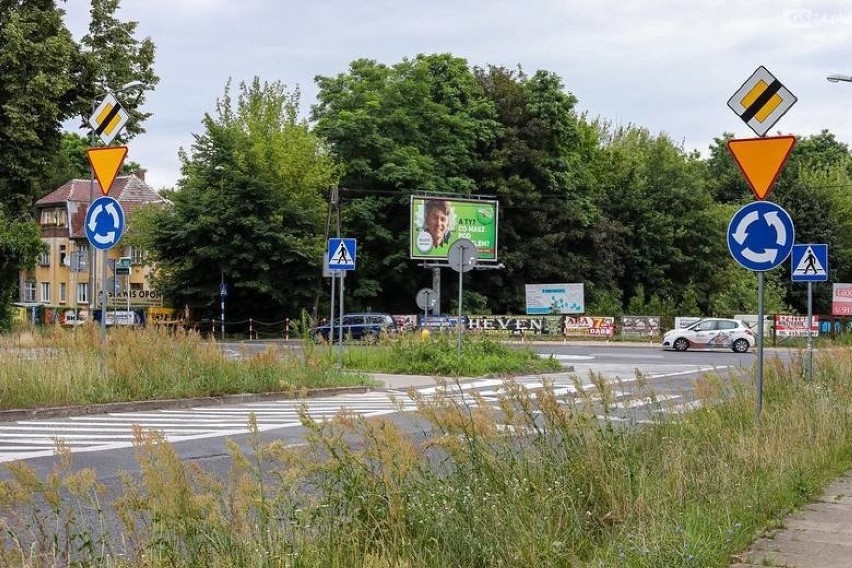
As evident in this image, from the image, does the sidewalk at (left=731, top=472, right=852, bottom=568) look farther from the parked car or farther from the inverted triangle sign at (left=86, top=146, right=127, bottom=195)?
the parked car

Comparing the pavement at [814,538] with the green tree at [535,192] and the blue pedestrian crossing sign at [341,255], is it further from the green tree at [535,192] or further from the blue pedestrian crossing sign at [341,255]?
the green tree at [535,192]

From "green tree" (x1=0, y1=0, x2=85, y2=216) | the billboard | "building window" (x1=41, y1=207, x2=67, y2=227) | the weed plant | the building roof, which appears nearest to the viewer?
the weed plant

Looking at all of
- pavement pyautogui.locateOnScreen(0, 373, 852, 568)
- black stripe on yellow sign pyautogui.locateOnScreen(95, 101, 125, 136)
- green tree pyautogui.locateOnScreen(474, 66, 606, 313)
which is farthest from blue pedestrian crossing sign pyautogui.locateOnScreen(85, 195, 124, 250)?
green tree pyautogui.locateOnScreen(474, 66, 606, 313)

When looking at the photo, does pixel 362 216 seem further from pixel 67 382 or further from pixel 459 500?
pixel 459 500

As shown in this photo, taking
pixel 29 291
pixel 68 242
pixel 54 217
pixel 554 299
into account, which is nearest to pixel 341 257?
pixel 554 299

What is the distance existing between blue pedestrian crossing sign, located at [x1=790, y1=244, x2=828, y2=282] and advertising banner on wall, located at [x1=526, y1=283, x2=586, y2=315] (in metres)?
34.6

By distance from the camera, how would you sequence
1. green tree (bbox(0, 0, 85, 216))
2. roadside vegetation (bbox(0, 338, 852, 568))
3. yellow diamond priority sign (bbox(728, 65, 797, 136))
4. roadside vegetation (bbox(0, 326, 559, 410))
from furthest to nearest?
1. green tree (bbox(0, 0, 85, 216))
2. roadside vegetation (bbox(0, 326, 559, 410))
3. yellow diamond priority sign (bbox(728, 65, 797, 136))
4. roadside vegetation (bbox(0, 338, 852, 568))

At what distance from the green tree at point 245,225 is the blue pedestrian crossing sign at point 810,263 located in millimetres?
34030

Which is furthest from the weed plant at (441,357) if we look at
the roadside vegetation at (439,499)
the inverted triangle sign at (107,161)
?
the roadside vegetation at (439,499)

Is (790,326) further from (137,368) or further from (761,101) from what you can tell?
(761,101)

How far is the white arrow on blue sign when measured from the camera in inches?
400

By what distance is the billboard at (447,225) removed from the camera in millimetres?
49906

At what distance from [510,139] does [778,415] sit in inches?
2068

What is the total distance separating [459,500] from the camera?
540 centimetres
